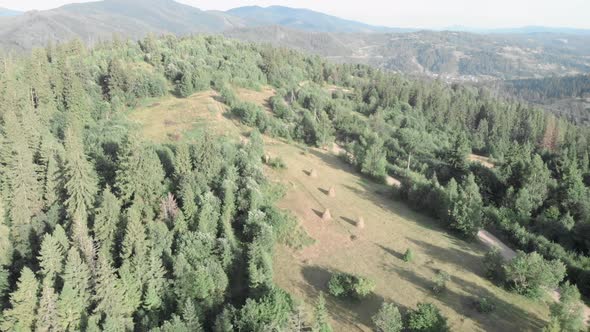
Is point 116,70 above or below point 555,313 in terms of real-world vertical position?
above

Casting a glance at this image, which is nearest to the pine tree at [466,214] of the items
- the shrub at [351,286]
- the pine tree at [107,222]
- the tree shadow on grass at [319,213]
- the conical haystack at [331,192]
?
the conical haystack at [331,192]

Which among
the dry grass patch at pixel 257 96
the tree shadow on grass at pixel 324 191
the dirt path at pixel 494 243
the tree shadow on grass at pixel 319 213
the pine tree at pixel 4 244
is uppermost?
the dry grass patch at pixel 257 96

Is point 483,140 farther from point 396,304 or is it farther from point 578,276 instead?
point 396,304

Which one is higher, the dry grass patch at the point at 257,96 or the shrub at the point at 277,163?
the dry grass patch at the point at 257,96

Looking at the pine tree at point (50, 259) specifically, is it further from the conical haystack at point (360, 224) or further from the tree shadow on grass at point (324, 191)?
the tree shadow on grass at point (324, 191)

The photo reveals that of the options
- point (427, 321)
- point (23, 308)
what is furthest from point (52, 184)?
point (427, 321)

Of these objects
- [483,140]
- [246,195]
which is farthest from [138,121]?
[483,140]

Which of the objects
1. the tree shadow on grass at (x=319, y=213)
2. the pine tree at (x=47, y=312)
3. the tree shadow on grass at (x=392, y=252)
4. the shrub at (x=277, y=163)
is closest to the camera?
the pine tree at (x=47, y=312)

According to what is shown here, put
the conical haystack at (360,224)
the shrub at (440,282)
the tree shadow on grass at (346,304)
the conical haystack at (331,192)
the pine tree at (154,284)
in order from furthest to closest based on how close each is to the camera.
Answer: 1. the conical haystack at (331,192)
2. the conical haystack at (360,224)
3. the shrub at (440,282)
4. the pine tree at (154,284)
5. the tree shadow on grass at (346,304)
